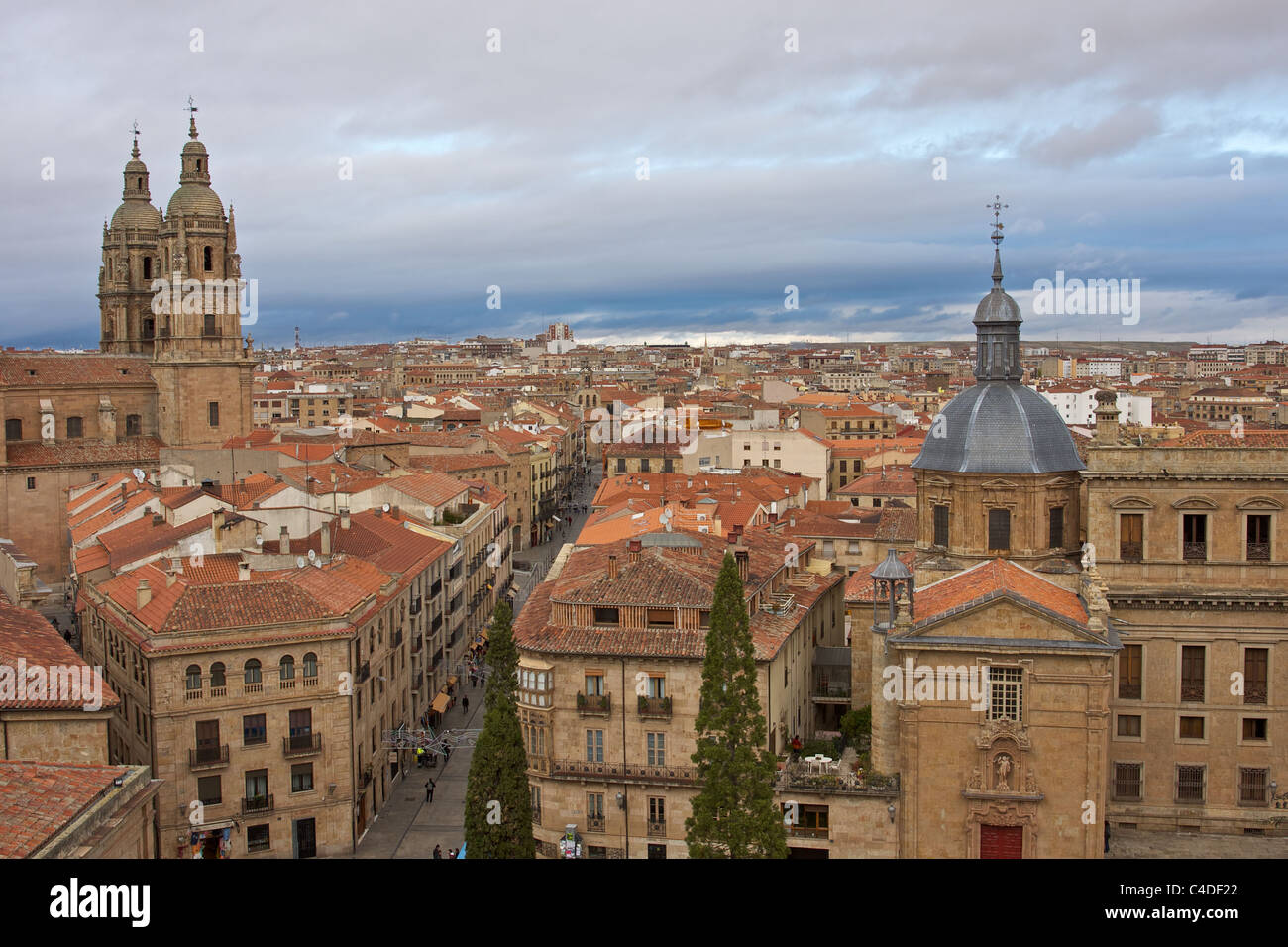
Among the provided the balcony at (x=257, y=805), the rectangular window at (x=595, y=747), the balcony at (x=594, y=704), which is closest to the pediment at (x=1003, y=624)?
the balcony at (x=594, y=704)

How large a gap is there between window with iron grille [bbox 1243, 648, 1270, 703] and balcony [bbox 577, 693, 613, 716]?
61.4ft

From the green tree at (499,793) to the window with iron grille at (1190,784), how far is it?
62.9ft

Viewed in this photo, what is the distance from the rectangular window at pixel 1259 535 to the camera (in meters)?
38.1

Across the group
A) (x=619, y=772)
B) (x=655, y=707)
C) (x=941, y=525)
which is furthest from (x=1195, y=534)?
(x=619, y=772)

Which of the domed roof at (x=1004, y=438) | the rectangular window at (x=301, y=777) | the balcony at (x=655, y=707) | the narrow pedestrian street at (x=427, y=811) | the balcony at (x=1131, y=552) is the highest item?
the domed roof at (x=1004, y=438)

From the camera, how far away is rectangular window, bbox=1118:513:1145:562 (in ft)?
127

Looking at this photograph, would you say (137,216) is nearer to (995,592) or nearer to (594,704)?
(594,704)

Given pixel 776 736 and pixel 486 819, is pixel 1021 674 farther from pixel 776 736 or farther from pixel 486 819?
pixel 486 819

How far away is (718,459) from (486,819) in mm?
76655

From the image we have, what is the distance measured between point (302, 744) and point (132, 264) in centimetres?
7192

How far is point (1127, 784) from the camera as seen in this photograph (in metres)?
39.0

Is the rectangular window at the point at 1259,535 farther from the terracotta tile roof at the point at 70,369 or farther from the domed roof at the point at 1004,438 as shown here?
the terracotta tile roof at the point at 70,369
